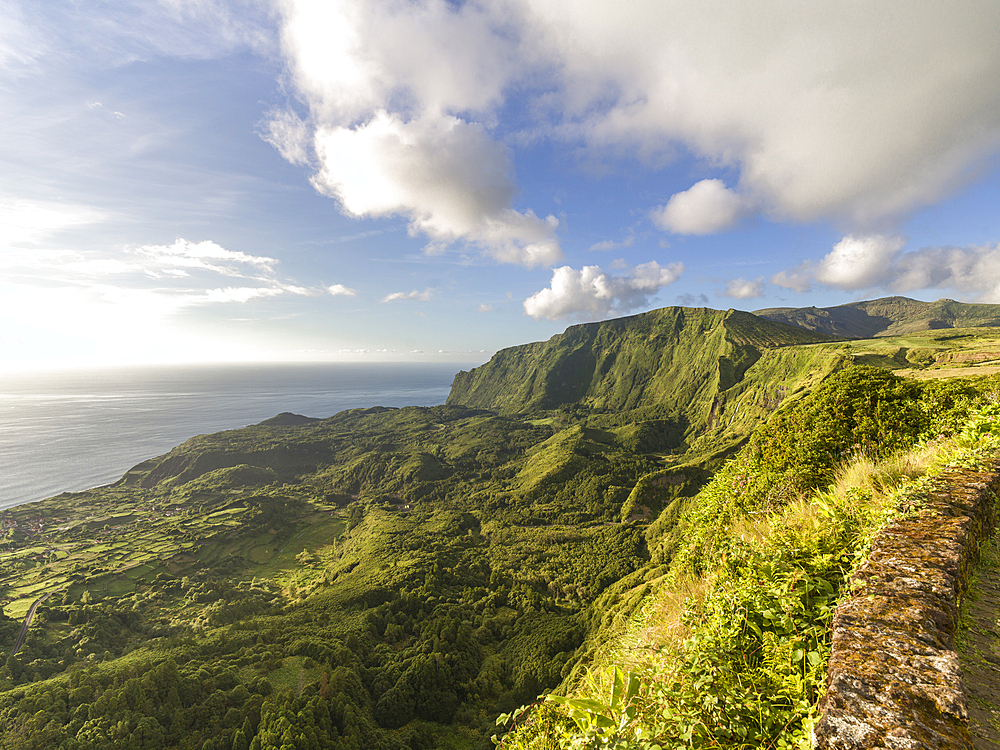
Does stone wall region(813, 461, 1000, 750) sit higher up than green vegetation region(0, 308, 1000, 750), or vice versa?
stone wall region(813, 461, 1000, 750)

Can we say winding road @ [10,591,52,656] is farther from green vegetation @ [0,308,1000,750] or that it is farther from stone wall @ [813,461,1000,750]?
stone wall @ [813,461,1000,750]

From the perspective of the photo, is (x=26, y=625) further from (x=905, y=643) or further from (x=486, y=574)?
(x=905, y=643)

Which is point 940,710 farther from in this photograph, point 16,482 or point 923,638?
point 16,482

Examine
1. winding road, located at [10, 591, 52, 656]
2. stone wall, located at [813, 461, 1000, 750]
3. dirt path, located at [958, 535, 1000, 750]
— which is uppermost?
stone wall, located at [813, 461, 1000, 750]

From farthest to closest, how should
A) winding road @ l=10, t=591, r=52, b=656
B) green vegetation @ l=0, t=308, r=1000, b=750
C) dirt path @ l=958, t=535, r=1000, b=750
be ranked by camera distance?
winding road @ l=10, t=591, r=52, b=656 → green vegetation @ l=0, t=308, r=1000, b=750 → dirt path @ l=958, t=535, r=1000, b=750

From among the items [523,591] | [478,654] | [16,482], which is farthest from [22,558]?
[523,591]

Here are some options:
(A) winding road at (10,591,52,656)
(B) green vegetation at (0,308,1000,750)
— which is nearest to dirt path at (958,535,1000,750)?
(B) green vegetation at (0,308,1000,750)

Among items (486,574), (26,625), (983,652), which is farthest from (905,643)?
(26,625)
